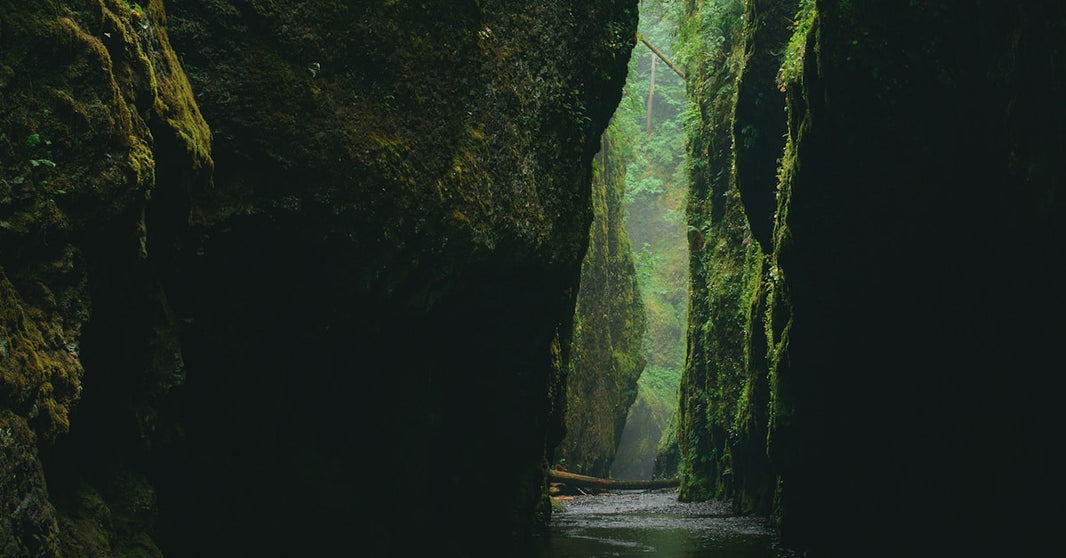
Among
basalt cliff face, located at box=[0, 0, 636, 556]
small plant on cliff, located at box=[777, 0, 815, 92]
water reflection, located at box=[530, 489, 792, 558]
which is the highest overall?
small plant on cliff, located at box=[777, 0, 815, 92]

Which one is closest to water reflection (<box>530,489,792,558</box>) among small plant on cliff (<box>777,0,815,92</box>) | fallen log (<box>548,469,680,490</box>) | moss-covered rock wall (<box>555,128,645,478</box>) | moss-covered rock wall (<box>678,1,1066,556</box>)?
moss-covered rock wall (<box>678,1,1066,556</box>)

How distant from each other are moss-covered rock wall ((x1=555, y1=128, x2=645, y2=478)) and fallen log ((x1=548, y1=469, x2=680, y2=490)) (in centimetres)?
127

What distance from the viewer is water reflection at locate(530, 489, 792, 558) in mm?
9969

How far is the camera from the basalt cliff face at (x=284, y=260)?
3.85 metres

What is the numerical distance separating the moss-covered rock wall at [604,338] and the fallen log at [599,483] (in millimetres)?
1268

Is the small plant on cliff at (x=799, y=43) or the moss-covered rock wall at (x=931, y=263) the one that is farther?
the small plant on cliff at (x=799, y=43)

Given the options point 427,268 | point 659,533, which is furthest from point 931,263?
point 659,533

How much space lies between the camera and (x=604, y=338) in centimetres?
2781

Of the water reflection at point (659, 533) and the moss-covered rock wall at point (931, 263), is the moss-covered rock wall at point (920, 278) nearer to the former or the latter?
the moss-covered rock wall at point (931, 263)

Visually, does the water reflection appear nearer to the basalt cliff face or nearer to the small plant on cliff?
the basalt cliff face

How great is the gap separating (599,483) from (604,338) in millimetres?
5642

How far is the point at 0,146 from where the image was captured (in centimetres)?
350

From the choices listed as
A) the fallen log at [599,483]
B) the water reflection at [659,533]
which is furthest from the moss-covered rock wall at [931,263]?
the fallen log at [599,483]

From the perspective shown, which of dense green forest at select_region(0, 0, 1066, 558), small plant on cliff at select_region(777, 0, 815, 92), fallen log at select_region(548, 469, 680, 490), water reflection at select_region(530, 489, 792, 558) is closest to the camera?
dense green forest at select_region(0, 0, 1066, 558)
